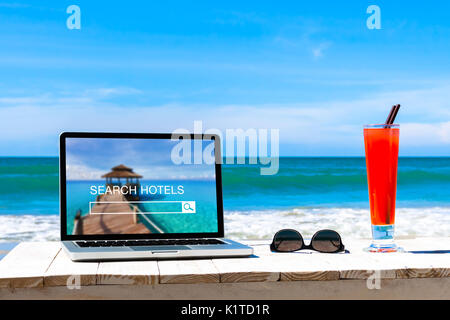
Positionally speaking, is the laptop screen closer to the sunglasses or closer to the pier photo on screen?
the pier photo on screen

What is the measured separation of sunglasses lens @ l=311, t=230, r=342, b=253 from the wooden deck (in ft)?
1.47

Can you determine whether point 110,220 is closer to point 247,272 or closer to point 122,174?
point 122,174

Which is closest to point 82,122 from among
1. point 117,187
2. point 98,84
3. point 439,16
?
point 98,84

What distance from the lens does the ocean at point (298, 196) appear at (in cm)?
891

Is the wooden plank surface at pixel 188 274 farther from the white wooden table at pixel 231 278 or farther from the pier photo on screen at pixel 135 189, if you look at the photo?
the pier photo on screen at pixel 135 189

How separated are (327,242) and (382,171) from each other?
226 mm

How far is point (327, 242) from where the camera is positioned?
5.40 ft

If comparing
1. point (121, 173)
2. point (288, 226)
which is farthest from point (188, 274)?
point (288, 226)

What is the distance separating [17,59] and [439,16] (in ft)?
47.2

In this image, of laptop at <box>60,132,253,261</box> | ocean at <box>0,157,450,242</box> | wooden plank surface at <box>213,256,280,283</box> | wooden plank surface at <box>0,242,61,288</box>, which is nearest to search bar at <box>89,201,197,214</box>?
laptop at <box>60,132,253,261</box>

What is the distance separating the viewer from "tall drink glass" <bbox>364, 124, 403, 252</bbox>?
62.5 inches

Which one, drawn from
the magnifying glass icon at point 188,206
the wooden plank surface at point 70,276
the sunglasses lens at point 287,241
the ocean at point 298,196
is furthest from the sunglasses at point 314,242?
the ocean at point 298,196

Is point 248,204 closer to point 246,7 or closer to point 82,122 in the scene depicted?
point 82,122
